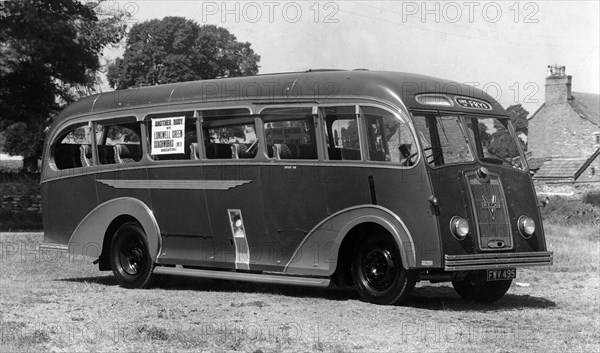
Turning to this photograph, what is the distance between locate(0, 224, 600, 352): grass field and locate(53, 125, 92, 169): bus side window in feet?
6.61

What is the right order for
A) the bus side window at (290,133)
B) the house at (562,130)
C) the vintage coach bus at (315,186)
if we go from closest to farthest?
the vintage coach bus at (315,186) < the bus side window at (290,133) < the house at (562,130)

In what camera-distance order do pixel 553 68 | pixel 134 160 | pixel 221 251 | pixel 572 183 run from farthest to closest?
pixel 553 68, pixel 572 183, pixel 134 160, pixel 221 251

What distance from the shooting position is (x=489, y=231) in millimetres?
12203

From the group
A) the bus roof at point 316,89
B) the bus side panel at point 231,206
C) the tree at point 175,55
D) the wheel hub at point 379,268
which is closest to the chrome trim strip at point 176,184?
the bus side panel at point 231,206

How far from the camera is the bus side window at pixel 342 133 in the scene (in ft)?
41.1

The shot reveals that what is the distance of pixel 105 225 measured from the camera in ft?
50.1

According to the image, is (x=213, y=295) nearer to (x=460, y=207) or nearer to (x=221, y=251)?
(x=221, y=251)

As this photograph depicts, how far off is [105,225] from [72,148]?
5.79 ft

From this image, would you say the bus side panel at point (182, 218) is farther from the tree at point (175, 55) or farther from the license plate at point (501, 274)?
the tree at point (175, 55)

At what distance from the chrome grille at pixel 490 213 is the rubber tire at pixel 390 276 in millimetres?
1052

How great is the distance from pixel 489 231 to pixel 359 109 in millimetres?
2273

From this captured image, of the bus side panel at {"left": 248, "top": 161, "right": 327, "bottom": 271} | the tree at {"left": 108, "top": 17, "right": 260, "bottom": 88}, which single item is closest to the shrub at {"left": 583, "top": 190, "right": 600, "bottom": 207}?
the tree at {"left": 108, "top": 17, "right": 260, "bottom": 88}

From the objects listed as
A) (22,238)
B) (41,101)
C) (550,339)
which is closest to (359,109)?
(550,339)

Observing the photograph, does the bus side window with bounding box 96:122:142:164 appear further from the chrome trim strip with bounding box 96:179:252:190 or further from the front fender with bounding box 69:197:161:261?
the front fender with bounding box 69:197:161:261
